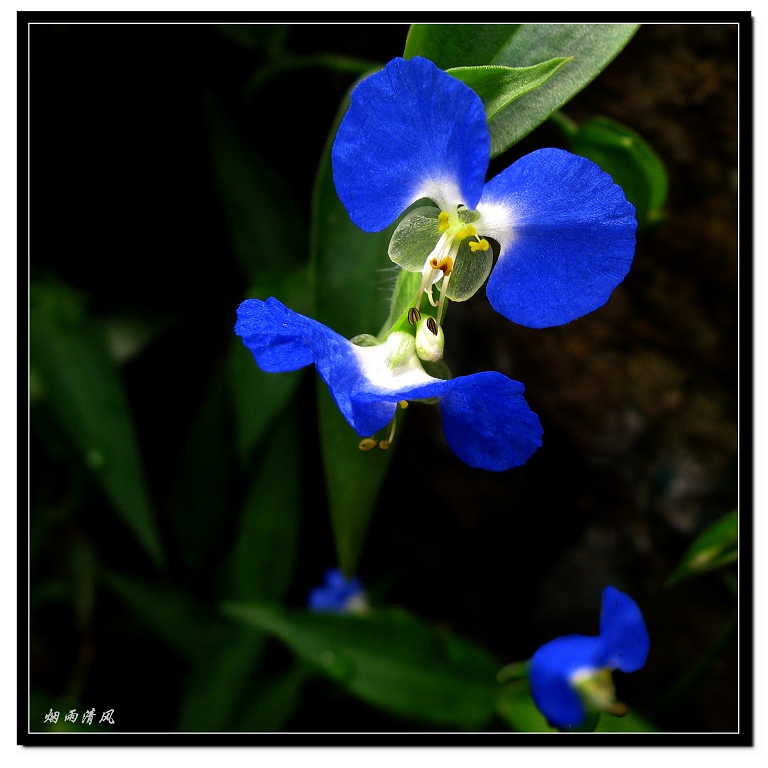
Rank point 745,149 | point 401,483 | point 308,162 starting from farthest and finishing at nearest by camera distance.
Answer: point 401,483, point 308,162, point 745,149

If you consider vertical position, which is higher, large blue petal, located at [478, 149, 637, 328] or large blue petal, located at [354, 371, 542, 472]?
large blue petal, located at [478, 149, 637, 328]

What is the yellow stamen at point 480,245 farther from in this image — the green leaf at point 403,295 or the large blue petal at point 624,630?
the large blue petal at point 624,630

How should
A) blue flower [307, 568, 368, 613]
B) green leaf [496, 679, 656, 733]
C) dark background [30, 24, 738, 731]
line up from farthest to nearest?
blue flower [307, 568, 368, 613] → dark background [30, 24, 738, 731] → green leaf [496, 679, 656, 733]

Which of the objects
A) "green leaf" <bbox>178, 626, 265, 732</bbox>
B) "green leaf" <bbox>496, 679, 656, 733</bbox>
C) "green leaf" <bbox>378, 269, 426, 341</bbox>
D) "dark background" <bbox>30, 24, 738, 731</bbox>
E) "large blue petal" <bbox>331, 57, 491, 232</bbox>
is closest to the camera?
"large blue petal" <bbox>331, 57, 491, 232</bbox>

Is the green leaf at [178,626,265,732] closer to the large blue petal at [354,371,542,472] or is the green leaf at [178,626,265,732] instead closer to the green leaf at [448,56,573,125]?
the large blue petal at [354,371,542,472]

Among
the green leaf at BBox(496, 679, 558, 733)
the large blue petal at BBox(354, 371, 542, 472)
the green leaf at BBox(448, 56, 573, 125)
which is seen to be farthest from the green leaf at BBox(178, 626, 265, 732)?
the green leaf at BBox(448, 56, 573, 125)

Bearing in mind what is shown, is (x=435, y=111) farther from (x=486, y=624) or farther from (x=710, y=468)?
(x=486, y=624)

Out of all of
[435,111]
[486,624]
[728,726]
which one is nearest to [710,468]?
[728,726]
